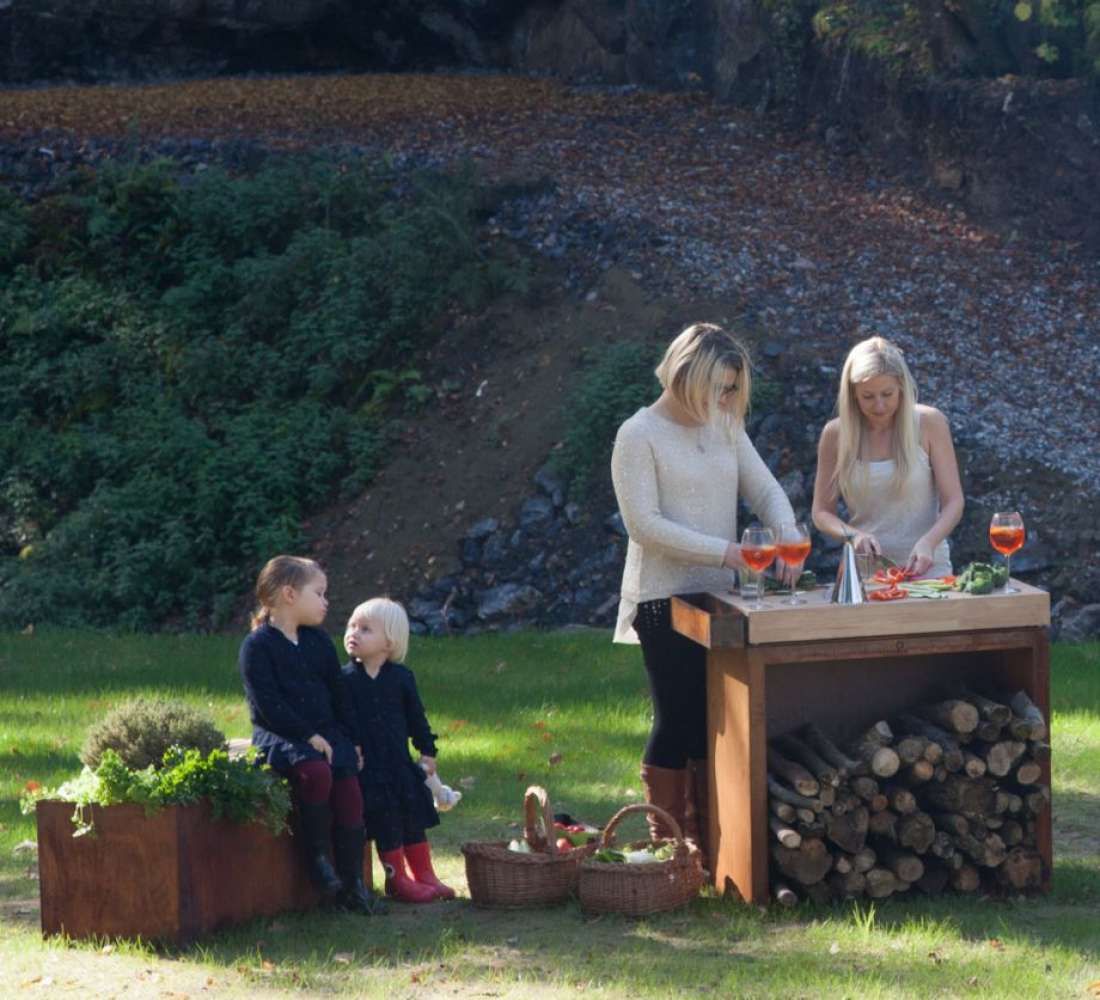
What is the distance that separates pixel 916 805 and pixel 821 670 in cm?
60

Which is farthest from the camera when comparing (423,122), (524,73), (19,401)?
(524,73)

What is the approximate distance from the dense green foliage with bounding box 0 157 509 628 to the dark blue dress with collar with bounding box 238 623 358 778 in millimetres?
6113

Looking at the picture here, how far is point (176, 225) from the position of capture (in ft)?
49.8

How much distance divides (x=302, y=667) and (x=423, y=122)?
456 inches

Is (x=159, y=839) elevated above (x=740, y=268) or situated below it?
below

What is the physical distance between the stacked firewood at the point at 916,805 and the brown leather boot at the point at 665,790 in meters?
0.43

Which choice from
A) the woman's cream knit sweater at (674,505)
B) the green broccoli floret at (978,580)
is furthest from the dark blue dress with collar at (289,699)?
the green broccoli floret at (978,580)

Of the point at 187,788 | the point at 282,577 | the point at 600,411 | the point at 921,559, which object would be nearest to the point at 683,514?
the point at 921,559

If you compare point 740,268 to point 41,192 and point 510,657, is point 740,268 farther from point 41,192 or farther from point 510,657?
point 41,192

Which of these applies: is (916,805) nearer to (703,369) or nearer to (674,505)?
(674,505)

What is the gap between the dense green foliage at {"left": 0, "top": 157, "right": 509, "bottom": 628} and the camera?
1250 cm

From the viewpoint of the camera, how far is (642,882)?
5.91m

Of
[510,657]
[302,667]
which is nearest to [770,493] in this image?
[302,667]

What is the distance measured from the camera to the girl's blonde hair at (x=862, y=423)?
6.39 meters
